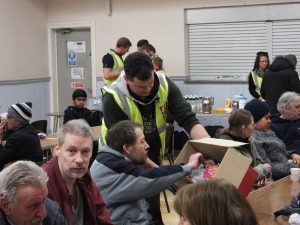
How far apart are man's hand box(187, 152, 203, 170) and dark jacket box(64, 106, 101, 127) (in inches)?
167

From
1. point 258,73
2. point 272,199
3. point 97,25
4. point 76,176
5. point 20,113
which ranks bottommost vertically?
point 272,199

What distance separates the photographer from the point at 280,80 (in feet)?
21.2

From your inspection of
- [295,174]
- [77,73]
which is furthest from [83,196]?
[77,73]

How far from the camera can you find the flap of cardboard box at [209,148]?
8.36ft

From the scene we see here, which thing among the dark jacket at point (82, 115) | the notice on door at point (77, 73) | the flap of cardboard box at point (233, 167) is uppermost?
the notice on door at point (77, 73)

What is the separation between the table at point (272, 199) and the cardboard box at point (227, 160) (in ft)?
0.56

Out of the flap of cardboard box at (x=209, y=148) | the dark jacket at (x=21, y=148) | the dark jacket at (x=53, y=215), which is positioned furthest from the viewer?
the dark jacket at (x=21, y=148)

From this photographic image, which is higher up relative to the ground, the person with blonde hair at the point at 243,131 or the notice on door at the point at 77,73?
the notice on door at the point at 77,73

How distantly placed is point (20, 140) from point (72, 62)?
5.73 metres

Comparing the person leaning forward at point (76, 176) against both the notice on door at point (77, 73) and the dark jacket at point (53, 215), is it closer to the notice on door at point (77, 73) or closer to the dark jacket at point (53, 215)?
the dark jacket at point (53, 215)

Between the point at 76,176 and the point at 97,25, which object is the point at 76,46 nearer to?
the point at 97,25

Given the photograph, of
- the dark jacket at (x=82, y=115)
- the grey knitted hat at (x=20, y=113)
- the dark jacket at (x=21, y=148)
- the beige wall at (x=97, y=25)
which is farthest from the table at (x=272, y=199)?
the beige wall at (x=97, y=25)

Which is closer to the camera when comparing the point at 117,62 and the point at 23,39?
the point at 117,62

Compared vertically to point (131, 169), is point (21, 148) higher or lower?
lower
